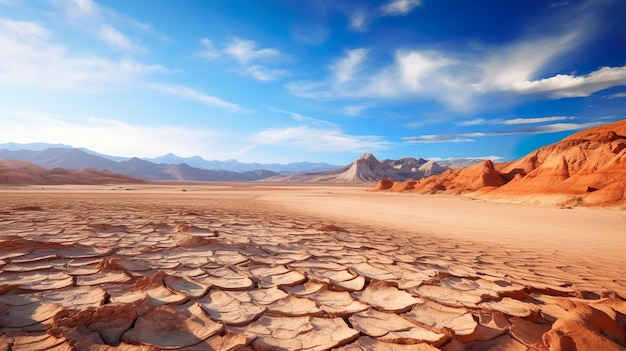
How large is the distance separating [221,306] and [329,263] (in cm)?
139

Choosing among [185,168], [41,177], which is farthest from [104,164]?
[41,177]

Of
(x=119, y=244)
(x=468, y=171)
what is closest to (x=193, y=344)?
(x=119, y=244)

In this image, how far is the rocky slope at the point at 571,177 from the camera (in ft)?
40.4

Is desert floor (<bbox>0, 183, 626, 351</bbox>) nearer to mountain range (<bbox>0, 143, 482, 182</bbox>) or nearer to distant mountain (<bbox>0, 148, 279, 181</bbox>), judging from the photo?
mountain range (<bbox>0, 143, 482, 182</bbox>)

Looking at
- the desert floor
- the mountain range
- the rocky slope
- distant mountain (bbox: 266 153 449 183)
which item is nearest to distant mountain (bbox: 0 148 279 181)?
the mountain range

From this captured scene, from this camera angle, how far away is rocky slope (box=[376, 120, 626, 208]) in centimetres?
1232

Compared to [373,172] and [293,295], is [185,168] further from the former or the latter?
[293,295]

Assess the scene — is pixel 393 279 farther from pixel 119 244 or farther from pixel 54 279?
pixel 119 244

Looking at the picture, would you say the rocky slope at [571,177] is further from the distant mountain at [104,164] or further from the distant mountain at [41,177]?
the distant mountain at [104,164]

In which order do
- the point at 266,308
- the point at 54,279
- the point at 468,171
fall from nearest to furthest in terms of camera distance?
the point at 266,308
the point at 54,279
the point at 468,171

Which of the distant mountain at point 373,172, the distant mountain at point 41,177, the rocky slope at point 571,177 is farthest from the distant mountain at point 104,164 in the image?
the rocky slope at point 571,177

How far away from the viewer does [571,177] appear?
1477cm

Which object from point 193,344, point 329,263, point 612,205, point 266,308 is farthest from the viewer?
point 612,205

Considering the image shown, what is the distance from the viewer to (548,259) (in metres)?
3.69
